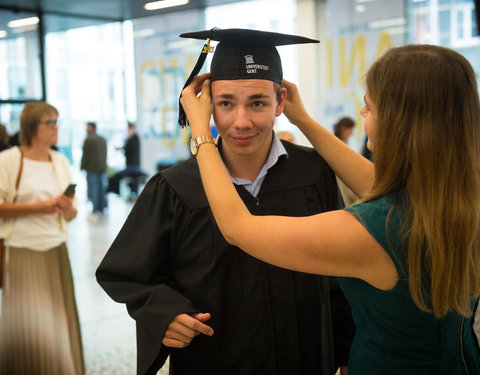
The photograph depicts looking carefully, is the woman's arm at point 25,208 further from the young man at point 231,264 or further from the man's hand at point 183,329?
the man's hand at point 183,329

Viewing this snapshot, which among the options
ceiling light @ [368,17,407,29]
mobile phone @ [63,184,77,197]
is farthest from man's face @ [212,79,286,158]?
ceiling light @ [368,17,407,29]

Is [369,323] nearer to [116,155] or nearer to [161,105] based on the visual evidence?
[161,105]

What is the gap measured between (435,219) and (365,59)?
322 inches

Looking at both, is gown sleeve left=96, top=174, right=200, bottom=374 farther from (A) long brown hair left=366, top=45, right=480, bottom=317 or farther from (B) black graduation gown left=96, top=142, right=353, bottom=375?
(A) long brown hair left=366, top=45, right=480, bottom=317

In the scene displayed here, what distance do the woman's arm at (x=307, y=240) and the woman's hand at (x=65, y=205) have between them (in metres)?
2.10

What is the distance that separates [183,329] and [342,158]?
2.79ft

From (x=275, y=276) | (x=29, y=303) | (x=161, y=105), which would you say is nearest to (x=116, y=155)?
(x=161, y=105)

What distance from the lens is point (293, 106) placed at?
1.99 metres

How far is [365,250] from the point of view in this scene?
1264mm

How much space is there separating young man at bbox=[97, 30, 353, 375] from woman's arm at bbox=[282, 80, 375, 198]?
0.14 m

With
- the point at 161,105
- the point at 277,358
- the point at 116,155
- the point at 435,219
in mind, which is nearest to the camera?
the point at 435,219

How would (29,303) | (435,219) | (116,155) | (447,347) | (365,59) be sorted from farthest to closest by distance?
(116,155) < (365,59) < (29,303) < (447,347) < (435,219)

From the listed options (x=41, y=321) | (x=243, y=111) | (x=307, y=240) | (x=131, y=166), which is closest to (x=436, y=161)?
(x=307, y=240)

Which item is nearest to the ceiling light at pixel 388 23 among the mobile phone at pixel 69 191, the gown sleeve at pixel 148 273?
the mobile phone at pixel 69 191
